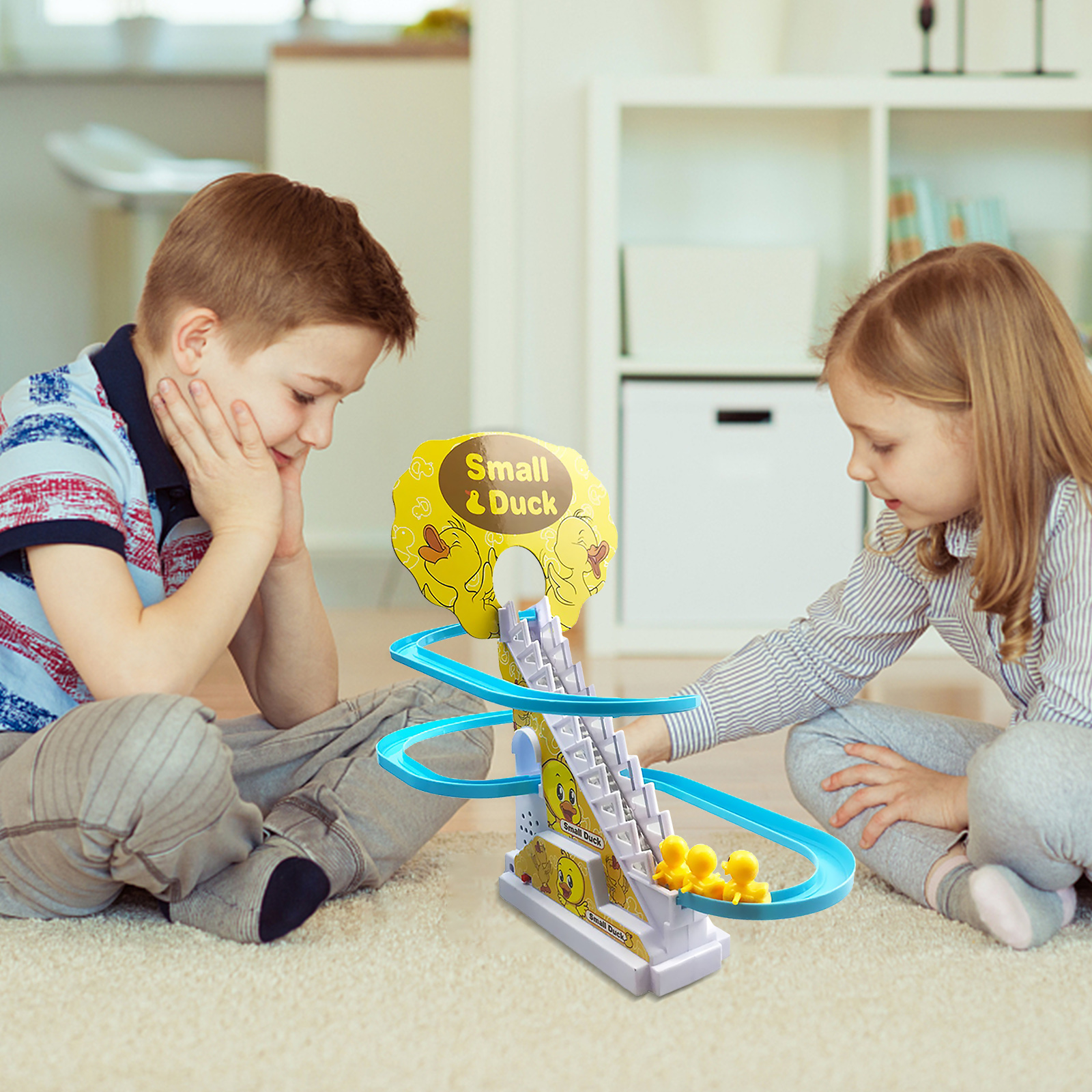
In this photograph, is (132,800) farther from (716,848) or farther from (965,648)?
(965,648)

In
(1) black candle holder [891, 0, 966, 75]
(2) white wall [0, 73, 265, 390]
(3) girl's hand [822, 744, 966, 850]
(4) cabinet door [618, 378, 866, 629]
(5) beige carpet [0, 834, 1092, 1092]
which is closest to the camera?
(5) beige carpet [0, 834, 1092, 1092]

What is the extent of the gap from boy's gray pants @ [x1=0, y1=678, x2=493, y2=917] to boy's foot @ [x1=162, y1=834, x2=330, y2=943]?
12 mm

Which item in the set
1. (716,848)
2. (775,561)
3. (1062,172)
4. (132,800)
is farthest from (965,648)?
(1062,172)

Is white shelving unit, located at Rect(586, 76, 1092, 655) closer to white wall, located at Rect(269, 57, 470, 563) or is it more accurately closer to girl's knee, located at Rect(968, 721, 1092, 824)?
white wall, located at Rect(269, 57, 470, 563)

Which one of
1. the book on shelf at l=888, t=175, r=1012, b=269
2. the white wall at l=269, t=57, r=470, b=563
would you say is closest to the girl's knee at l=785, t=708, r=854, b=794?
the book on shelf at l=888, t=175, r=1012, b=269

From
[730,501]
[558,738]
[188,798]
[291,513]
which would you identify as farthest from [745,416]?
[188,798]

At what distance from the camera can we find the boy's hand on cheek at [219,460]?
0.81 meters

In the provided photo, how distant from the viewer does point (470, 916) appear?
804 mm

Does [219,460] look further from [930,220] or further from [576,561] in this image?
[930,220]

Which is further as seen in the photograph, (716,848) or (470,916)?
(716,848)

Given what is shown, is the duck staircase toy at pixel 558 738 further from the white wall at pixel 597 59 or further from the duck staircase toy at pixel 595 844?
the white wall at pixel 597 59

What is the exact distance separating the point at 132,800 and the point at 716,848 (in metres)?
0.47

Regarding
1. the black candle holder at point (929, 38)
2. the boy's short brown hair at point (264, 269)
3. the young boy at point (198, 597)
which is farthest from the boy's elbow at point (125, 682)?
the black candle holder at point (929, 38)

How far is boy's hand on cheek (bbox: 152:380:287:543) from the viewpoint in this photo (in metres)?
0.81
